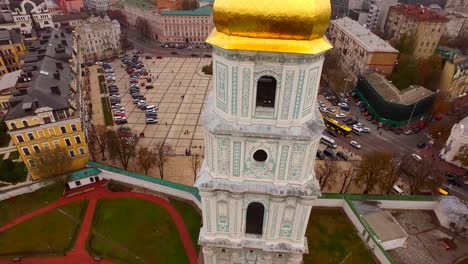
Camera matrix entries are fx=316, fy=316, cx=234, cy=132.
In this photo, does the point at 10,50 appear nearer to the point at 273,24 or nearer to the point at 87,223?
the point at 87,223

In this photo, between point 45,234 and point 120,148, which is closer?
point 45,234

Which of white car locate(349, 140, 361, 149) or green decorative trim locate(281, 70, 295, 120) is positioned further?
white car locate(349, 140, 361, 149)

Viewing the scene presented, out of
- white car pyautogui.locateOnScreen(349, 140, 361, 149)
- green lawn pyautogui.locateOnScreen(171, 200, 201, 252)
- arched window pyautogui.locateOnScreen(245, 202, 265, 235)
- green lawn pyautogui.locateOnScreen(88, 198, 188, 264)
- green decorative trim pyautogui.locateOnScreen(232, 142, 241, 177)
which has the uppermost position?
green decorative trim pyautogui.locateOnScreen(232, 142, 241, 177)

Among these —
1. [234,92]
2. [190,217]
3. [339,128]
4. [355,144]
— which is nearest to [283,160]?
[234,92]

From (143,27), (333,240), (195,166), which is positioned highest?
(195,166)

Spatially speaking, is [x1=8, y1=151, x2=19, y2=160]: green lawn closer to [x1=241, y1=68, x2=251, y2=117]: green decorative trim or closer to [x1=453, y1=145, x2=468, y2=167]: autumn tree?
[x1=241, y1=68, x2=251, y2=117]: green decorative trim

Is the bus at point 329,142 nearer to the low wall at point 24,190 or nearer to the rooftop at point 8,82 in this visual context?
the low wall at point 24,190

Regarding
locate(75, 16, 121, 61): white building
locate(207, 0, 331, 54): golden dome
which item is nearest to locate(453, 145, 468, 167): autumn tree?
locate(207, 0, 331, 54): golden dome
